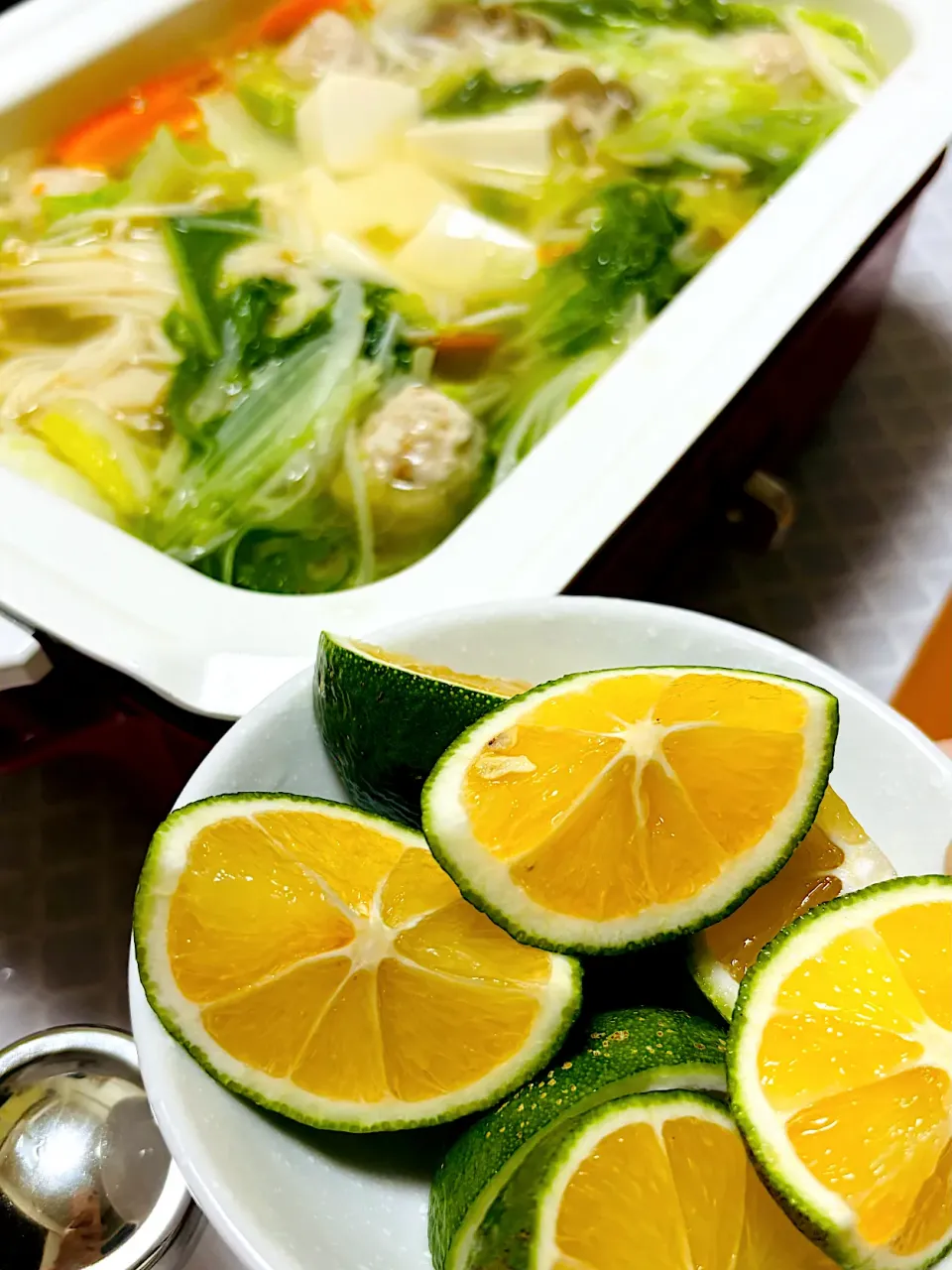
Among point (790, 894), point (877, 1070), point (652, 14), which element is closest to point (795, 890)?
point (790, 894)

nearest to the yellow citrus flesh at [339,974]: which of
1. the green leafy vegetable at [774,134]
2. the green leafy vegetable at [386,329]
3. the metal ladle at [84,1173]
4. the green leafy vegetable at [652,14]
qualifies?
the metal ladle at [84,1173]

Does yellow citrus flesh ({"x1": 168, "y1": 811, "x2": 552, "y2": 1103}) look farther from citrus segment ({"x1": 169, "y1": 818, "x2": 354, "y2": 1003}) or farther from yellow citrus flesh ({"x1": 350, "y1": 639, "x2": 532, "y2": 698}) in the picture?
yellow citrus flesh ({"x1": 350, "y1": 639, "x2": 532, "y2": 698})

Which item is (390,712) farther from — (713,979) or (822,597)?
(822,597)

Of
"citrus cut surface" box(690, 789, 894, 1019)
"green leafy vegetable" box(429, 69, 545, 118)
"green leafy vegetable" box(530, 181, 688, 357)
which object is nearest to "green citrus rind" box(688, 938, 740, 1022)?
"citrus cut surface" box(690, 789, 894, 1019)

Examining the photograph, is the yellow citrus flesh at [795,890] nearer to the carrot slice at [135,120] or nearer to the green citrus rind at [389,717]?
the green citrus rind at [389,717]

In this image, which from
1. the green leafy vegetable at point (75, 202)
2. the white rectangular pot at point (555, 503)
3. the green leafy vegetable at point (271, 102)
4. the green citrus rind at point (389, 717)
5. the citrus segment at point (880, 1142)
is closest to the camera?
the citrus segment at point (880, 1142)
